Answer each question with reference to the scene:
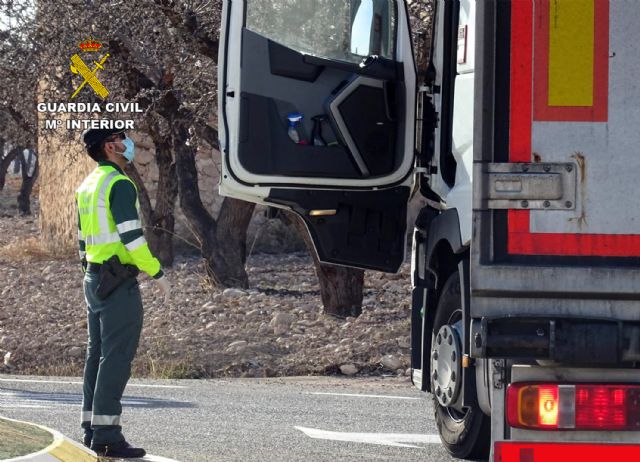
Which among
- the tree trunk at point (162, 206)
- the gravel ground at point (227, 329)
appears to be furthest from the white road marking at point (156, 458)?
the tree trunk at point (162, 206)

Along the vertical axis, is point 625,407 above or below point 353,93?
below

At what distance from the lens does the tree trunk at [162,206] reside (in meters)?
19.9

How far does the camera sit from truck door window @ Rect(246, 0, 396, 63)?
7502mm

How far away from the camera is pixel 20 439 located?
20.8ft

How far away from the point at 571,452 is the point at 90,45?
38.4 feet

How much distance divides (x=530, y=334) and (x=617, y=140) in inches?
31.0

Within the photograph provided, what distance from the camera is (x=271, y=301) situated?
17.0m

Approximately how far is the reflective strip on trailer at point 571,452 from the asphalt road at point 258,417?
2542 mm

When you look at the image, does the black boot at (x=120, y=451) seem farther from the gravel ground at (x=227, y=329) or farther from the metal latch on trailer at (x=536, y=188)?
the gravel ground at (x=227, y=329)

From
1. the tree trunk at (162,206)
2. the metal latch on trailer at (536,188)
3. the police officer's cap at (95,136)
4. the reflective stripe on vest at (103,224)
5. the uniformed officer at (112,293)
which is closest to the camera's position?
the metal latch on trailer at (536,188)

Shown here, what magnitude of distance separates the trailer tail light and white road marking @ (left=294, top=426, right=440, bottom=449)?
3.07 meters

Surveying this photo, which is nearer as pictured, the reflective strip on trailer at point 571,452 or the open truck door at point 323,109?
the reflective strip on trailer at point 571,452

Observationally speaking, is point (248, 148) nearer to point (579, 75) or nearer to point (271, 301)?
point (579, 75)

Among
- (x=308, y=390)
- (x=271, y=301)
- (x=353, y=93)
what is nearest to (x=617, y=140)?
(x=353, y=93)
